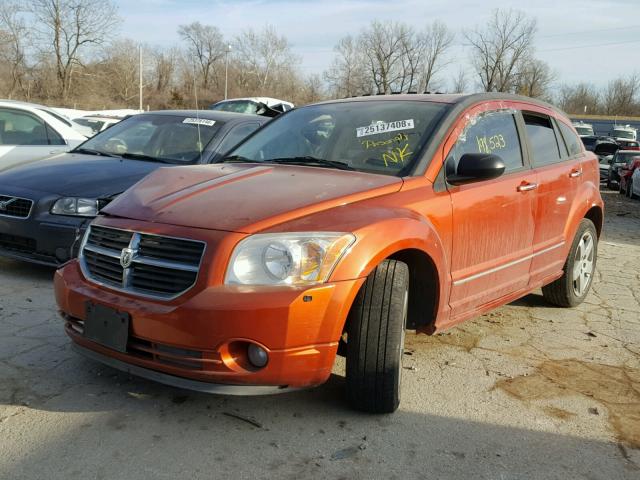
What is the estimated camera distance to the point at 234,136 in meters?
5.97

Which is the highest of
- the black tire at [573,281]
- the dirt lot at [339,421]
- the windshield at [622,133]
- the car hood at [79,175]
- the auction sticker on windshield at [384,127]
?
the windshield at [622,133]

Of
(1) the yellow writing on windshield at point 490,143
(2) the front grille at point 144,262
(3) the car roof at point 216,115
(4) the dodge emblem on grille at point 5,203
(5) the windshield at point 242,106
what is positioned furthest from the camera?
(5) the windshield at point 242,106

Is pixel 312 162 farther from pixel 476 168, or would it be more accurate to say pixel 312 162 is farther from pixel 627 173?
pixel 627 173

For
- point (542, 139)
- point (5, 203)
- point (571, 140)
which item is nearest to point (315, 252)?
point (542, 139)

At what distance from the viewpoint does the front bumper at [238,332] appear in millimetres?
2531

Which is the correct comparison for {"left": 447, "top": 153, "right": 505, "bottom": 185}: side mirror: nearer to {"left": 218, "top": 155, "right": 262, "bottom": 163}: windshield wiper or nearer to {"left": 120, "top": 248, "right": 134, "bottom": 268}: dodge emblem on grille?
{"left": 218, "top": 155, "right": 262, "bottom": 163}: windshield wiper

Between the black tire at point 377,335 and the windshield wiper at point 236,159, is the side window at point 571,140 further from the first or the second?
the black tire at point 377,335

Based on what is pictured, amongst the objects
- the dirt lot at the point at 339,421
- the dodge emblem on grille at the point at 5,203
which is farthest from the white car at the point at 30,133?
the dirt lot at the point at 339,421

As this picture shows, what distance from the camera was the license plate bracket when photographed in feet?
9.00

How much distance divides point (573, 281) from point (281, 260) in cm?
335

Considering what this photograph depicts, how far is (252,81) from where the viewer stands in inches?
2741

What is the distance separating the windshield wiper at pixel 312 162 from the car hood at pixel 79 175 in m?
1.93

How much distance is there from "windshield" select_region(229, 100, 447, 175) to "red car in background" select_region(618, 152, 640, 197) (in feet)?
49.6

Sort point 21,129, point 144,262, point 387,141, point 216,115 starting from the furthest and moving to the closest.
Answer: point 21,129
point 216,115
point 387,141
point 144,262
